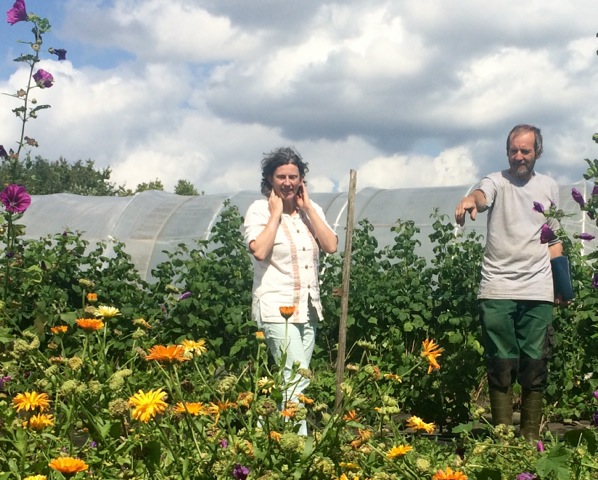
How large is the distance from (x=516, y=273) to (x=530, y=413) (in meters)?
0.73

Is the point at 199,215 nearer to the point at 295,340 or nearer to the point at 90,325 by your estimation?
the point at 295,340

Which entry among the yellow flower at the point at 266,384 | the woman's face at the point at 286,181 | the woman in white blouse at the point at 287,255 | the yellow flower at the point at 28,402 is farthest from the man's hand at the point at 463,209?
the yellow flower at the point at 28,402

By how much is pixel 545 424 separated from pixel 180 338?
2.16 m

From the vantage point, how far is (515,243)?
4.37 m

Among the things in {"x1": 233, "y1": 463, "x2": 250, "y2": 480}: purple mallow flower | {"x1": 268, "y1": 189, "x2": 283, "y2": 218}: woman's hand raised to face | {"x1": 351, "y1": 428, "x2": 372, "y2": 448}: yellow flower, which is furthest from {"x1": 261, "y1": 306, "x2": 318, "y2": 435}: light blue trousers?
{"x1": 233, "y1": 463, "x2": 250, "y2": 480}: purple mallow flower

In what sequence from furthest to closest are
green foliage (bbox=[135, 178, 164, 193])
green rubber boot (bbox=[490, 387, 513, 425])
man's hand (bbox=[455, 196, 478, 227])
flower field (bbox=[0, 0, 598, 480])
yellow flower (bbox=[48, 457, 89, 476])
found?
green foliage (bbox=[135, 178, 164, 193]) < green rubber boot (bbox=[490, 387, 513, 425]) < man's hand (bbox=[455, 196, 478, 227]) < flower field (bbox=[0, 0, 598, 480]) < yellow flower (bbox=[48, 457, 89, 476])

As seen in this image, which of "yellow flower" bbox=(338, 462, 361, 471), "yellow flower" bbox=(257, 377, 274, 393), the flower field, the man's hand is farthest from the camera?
the man's hand

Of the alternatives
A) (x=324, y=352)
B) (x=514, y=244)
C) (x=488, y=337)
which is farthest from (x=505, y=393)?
(x=324, y=352)

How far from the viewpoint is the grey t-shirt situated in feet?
14.3

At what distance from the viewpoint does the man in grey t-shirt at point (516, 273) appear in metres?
4.36

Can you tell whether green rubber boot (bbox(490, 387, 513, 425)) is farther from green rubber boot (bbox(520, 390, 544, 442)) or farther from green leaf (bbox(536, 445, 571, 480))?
green leaf (bbox(536, 445, 571, 480))

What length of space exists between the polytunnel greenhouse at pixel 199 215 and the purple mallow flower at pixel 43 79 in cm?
489

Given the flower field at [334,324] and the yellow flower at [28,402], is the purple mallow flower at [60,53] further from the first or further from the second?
the yellow flower at [28,402]

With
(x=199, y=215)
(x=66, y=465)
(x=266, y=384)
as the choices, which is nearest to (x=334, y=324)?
(x=266, y=384)
